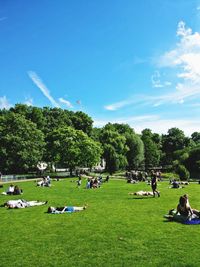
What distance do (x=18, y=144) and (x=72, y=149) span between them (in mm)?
11308

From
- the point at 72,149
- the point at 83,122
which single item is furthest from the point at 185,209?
the point at 83,122

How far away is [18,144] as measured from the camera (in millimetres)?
67062

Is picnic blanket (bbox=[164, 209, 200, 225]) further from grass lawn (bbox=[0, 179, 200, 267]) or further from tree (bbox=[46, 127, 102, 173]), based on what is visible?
tree (bbox=[46, 127, 102, 173])

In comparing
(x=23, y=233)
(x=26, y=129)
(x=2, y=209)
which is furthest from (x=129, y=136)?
(x=23, y=233)

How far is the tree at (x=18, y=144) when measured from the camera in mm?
66975

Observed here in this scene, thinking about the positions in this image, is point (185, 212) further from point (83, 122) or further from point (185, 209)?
point (83, 122)

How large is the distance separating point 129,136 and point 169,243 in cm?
8617

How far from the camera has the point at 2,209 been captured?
21.3 m

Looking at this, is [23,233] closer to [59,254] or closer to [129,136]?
[59,254]

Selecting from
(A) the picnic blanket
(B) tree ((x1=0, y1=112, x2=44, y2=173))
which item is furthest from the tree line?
(A) the picnic blanket

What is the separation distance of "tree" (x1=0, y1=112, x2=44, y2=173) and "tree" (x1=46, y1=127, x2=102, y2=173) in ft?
12.5

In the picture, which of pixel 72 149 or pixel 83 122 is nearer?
pixel 72 149

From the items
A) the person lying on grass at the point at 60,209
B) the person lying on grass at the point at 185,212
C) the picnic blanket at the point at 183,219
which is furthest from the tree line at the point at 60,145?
the picnic blanket at the point at 183,219

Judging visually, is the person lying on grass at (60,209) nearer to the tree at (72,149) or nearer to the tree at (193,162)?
the tree at (72,149)
